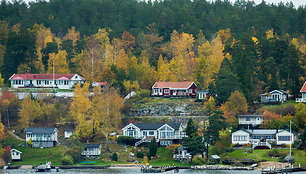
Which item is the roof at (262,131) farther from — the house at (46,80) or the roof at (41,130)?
the house at (46,80)

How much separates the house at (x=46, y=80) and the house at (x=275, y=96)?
3601 cm

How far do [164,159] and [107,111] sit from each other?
1320cm

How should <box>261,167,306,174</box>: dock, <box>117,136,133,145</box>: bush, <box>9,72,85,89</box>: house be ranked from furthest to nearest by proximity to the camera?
1. <box>9,72,85,89</box>: house
2. <box>117,136,133,145</box>: bush
3. <box>261,167,306,174</box>: dock

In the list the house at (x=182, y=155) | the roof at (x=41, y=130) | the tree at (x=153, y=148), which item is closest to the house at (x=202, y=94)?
the house at (x=182, y=155)

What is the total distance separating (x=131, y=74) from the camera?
133750 millimetres

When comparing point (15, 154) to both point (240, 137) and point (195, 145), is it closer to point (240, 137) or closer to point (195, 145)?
point (195, 145)

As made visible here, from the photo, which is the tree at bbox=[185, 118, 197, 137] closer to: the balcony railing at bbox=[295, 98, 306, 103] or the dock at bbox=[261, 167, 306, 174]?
the dock at bbox=[261, 167, 306, 174]

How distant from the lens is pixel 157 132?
111 metres

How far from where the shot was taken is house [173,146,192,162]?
10331 centimetres

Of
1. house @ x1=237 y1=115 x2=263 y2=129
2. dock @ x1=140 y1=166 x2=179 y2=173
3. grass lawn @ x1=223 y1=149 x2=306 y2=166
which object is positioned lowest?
dock @ x1=140 y1=166 x2=179 y2=173

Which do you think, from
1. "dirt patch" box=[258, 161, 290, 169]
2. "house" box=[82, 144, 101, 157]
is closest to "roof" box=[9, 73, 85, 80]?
"house" box=[82, 144, 101, 157]

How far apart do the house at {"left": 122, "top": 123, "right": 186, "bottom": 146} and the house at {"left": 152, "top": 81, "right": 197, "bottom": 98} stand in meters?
18.9

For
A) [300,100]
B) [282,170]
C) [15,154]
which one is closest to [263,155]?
[282,170]

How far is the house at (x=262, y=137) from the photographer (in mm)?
103188
